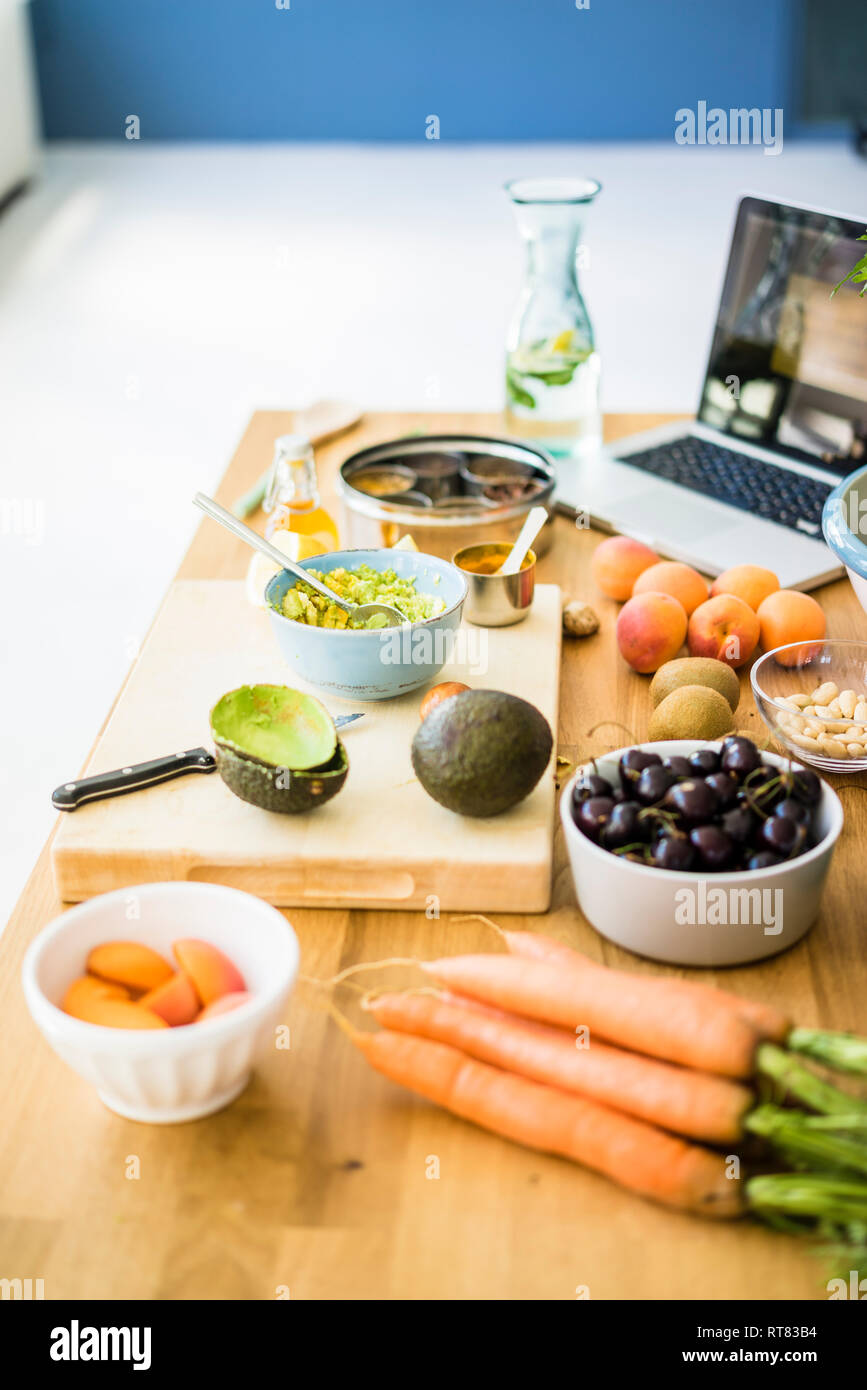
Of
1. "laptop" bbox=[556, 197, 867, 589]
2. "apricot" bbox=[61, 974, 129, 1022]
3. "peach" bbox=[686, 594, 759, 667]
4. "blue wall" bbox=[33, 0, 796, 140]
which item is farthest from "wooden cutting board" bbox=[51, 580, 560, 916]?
"blue wall" bbox=[33, 0, 796, 140]

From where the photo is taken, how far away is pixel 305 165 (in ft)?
22.3

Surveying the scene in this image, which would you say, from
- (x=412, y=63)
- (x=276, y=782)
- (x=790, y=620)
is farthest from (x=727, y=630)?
(x=412, y=63)

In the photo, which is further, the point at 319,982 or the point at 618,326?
the point at 618,326

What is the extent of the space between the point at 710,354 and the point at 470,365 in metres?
2.58

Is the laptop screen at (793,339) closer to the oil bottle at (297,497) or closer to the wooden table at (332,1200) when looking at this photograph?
the oil bottle at (297,497)

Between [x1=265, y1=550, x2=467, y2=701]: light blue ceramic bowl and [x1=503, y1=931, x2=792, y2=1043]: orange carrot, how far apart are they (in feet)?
1.07

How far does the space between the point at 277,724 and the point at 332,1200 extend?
1.45ft

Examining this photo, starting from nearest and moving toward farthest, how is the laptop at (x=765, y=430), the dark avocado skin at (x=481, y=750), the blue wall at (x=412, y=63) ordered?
1. the dark avocado skin at (x=481, y=750)
2. the laptop at (x=765, y=430)
3. the blue wall at (x=412, y=63)

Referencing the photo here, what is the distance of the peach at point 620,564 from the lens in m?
1.58

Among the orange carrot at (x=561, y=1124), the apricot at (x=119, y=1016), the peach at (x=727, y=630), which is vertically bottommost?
the orange carrot at (x=561, y=1124)

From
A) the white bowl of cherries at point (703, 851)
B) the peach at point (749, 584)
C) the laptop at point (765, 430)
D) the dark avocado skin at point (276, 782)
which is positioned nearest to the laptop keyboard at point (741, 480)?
the laptop at point (765, 430)

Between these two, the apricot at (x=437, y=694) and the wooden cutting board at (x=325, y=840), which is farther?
the apricot at (x=437, y=694)
